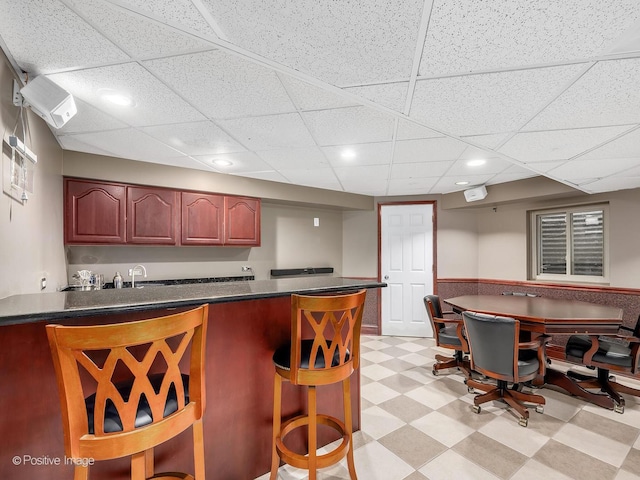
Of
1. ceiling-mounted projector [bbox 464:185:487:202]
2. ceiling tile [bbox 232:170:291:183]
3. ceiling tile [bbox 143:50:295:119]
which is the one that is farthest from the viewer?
ceiling-mounted projector [bbox 464:185:487:202]

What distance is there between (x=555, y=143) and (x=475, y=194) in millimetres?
2119

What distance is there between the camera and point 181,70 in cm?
158

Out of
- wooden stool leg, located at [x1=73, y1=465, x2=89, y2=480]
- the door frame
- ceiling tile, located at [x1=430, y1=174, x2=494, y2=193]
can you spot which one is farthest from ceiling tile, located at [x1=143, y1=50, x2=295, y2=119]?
the door frame

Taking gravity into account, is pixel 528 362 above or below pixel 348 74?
below

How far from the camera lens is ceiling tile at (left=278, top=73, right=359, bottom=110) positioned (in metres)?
1.68

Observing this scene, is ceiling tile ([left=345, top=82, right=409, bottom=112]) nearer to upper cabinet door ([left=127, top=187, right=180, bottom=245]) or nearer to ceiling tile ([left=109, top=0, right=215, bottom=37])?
ceiling tile ([left=109, top=0, right=215, bottom=37])

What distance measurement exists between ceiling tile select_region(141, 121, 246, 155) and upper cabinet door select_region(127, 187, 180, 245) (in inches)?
30.8

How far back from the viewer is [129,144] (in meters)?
2.78

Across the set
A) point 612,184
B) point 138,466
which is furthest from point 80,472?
point 612,184

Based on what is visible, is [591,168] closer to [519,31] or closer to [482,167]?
[482,167]

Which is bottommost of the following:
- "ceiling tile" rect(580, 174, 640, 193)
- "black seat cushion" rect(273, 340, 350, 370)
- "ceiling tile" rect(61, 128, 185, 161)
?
"black seat cushion" rect(273, 340, 350, 370)

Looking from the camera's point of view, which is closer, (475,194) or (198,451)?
(198,451)

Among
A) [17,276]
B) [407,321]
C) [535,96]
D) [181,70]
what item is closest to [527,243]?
[407,321]

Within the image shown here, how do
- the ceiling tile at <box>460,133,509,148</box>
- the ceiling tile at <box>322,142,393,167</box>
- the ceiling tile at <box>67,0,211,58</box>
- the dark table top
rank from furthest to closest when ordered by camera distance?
the ceiling tile at <box>322,142,393,167</box>
the dark table top
the ceiling tile at <box>460,133,509,148</box>
the ceiling tile at <box>67,0,211,58</box>
